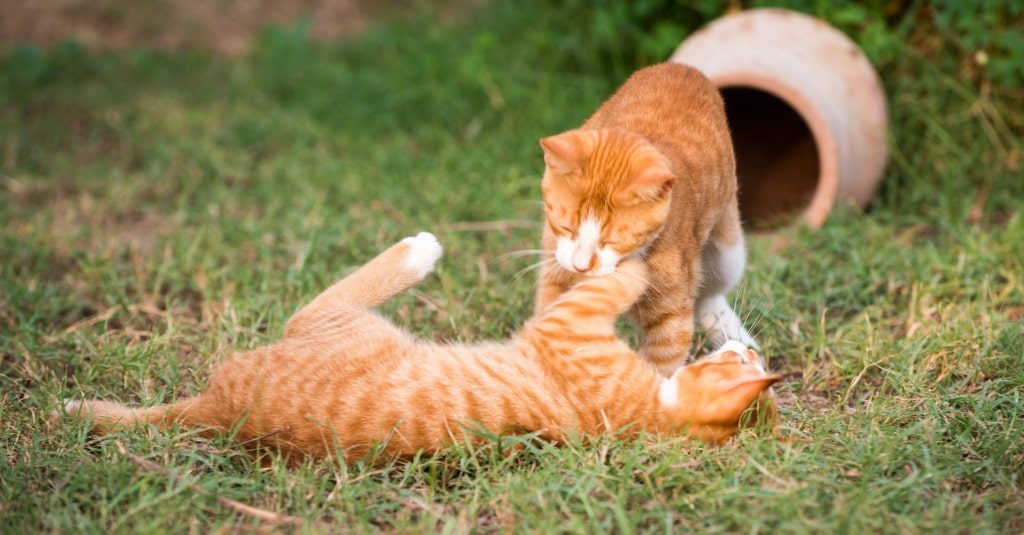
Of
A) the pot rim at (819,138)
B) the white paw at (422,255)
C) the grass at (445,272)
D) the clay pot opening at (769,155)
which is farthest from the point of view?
the clay pot opening at (769,155)

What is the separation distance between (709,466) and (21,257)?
3.19m

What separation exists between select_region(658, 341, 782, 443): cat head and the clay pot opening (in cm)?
228

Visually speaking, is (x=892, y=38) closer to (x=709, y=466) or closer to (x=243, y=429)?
(x=709, y=466)

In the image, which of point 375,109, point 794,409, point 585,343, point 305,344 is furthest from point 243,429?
point 375,109

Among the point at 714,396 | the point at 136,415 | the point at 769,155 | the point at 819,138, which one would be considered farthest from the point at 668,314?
the point at 769,155

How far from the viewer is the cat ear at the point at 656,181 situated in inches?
108

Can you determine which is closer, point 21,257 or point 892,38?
point 21,257

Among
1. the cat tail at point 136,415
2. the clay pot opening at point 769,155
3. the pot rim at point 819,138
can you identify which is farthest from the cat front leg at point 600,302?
the clay pot opening at point 769,155

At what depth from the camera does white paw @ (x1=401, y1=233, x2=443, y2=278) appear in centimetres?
336

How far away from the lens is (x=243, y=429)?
9.14 feet

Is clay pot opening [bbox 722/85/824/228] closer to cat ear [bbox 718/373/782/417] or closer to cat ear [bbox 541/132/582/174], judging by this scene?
cat ear [bbox 541/132/582/174]

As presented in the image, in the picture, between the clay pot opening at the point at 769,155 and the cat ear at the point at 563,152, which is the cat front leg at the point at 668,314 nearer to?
the cat ear at the point at 563,152

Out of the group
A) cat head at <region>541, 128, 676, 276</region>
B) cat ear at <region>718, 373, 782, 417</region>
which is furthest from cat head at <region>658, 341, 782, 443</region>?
cat head at <region>541, 128, 676, 276</region>

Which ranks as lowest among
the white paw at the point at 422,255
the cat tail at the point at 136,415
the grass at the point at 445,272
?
the grass at the point at 445,272
